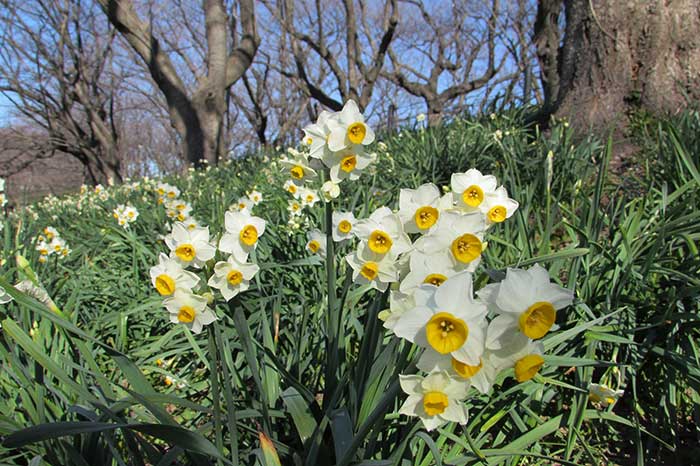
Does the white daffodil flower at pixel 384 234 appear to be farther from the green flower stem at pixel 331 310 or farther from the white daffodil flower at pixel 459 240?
the green flower stem at pixel 331 310

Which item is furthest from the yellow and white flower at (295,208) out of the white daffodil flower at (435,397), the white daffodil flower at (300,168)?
the white daffodil flower at (435,397)

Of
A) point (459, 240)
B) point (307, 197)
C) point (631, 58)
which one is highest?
point (631, 58)

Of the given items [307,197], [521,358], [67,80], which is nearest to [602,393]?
[521,358]

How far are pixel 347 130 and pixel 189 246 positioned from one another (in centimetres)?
46

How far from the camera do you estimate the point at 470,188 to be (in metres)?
0.99

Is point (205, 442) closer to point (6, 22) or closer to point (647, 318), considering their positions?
point (647, 318)

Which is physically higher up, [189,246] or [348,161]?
[348,161]

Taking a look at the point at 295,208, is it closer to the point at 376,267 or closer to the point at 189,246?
the point at 189,246

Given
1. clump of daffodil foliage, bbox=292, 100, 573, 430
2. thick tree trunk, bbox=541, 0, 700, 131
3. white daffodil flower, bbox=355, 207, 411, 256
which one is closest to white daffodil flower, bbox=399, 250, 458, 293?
clump of daffodil foliage, bbox=292, 100, 573, 430

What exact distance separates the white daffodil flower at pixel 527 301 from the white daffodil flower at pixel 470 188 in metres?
0.36

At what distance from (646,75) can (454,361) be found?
363 cm

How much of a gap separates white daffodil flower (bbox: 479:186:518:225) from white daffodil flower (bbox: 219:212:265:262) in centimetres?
55

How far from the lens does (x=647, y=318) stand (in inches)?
61.3

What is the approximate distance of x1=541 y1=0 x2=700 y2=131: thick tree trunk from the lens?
10.3 ft
